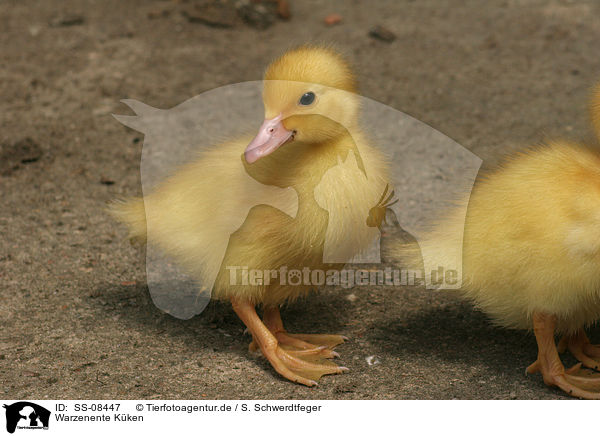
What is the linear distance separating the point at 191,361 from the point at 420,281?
28.9 inches

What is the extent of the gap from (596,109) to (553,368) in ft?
Answer: 2.35

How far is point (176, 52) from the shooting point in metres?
4.98

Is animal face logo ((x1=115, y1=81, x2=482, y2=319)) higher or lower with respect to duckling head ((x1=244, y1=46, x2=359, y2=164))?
lower

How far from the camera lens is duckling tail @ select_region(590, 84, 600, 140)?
2.15 meters

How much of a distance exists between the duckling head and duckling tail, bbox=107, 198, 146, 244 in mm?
493

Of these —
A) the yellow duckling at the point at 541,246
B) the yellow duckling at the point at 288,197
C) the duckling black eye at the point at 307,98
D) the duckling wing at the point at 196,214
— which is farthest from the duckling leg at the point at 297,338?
the duckling black eye at the point at 307,98

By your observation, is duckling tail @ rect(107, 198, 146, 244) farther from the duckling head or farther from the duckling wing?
the duckling head

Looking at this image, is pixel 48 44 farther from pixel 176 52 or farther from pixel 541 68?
pixel 541 68

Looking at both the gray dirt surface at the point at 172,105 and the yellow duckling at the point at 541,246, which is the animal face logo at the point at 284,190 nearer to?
the yellow duckling at the point at 541,246

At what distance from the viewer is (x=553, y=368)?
2207 millimetres
